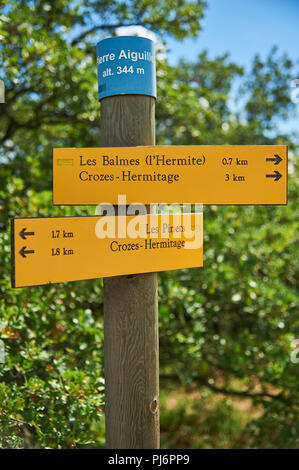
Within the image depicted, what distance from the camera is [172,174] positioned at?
1869mm

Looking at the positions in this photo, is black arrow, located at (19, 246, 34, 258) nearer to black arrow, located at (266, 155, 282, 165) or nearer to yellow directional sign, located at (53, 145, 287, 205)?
yellow directional sign, located at (53, 145, 287, 205)

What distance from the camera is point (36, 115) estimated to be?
4949 mm

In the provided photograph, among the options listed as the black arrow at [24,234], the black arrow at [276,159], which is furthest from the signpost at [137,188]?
the black arrow at [24,234]

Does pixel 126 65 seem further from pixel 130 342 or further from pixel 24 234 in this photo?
pixel 130 342

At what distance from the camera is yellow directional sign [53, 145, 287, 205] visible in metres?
1.84

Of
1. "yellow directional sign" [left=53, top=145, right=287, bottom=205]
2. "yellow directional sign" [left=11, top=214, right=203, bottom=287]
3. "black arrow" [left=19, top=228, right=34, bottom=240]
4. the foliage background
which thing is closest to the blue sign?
"yellow directional sign" [left=53, top=145, right=287, bottom=205]

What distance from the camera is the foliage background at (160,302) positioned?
7.88ft

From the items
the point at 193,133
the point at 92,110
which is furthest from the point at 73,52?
the point at 193,133

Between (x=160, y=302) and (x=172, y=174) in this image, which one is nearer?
(x=172, y=174)

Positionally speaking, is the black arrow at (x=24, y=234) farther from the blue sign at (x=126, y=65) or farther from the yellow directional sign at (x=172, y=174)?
the blue sign at (x=126, y=65)

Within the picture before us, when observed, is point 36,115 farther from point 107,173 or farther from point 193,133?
point 107,173

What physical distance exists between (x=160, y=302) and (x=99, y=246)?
1797 millimetres

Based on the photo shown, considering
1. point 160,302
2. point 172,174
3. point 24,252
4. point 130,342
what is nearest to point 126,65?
point 172,174

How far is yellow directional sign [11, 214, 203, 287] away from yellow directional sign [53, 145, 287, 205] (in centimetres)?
12
